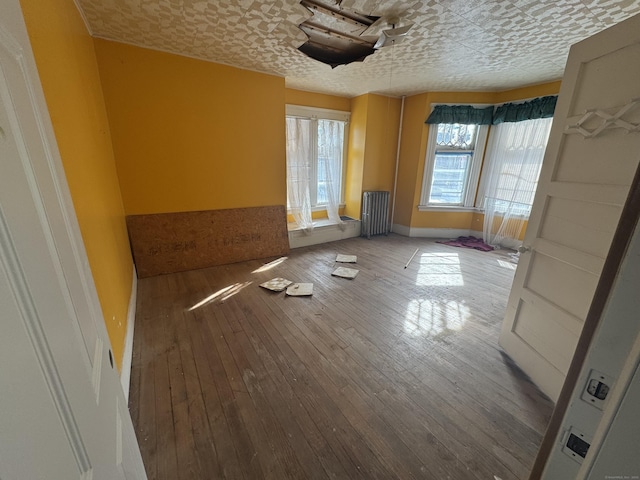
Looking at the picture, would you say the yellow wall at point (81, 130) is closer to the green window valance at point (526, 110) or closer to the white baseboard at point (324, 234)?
the white baseboard at point (324, 234)

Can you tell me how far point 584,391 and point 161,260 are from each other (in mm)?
3694

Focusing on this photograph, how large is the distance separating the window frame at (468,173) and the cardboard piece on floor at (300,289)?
121 inches

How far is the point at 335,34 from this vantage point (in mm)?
2432

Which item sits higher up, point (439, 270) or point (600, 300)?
point (600, 300)

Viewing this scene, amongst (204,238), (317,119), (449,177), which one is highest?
(317,119)

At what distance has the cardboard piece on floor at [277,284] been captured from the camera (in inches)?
114

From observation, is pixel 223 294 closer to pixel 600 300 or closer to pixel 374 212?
pixel 600 300

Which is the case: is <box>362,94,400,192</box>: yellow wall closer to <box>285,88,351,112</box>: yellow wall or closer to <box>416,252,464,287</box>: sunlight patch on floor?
<box>285,88,351,112</box>: yellow wall

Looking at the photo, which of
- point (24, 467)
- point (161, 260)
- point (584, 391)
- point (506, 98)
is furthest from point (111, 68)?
point (506, 98)

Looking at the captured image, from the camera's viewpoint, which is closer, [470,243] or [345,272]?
[345,272]

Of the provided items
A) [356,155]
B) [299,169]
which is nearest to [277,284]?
[299,169]

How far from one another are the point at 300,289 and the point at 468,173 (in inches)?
154

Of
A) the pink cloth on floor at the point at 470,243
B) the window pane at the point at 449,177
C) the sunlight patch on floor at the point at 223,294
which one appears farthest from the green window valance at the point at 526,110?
the sunlight patch on floor at the point at 223,294

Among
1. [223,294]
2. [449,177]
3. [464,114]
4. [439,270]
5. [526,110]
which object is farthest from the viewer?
[449,177]
